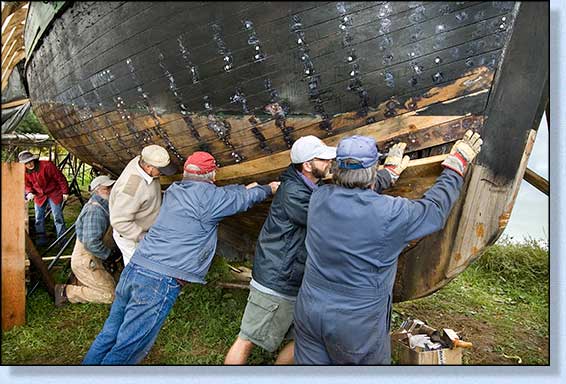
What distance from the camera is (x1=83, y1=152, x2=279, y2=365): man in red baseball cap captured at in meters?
2.20

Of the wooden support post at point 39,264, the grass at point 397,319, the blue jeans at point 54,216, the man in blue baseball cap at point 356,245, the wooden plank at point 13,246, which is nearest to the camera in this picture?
the man in blue baseball cap at point 356,245

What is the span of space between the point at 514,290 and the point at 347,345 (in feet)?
7.41

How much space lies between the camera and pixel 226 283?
342 cm

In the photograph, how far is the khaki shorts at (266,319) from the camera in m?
2.14

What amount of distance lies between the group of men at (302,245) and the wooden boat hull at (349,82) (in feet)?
0.40

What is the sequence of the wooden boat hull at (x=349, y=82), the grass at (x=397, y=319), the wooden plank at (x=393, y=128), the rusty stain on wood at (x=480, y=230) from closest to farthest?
the wooden boat hull at (x=349, y=82) < the wooden plank at (x=393, y=128) < the rusty stain on wood at (x=480, y=230) < the grass at (x=397, y=319)

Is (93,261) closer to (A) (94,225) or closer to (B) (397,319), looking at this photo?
(A) (94,225)

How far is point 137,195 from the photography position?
2.54 metres

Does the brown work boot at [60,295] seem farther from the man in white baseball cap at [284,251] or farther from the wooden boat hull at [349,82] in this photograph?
the man in white baseball cap at [284,251]

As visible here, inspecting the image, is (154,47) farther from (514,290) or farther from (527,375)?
(514,290)

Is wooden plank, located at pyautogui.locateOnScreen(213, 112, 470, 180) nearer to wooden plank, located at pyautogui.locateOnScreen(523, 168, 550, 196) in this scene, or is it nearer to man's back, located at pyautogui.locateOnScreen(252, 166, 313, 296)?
man's back, located at pyautogui.locateOnScreen(252, 166, 313, 296)

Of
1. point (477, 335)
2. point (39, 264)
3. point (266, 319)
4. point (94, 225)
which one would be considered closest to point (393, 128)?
point (266, 319)

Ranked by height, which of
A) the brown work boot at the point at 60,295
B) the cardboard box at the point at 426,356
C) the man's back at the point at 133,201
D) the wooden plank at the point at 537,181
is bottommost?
the cardboard box at the point at 426,356

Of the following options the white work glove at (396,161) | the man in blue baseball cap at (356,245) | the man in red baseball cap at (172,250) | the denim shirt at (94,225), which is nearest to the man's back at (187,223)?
the man in red baseball cap at (172,250)
